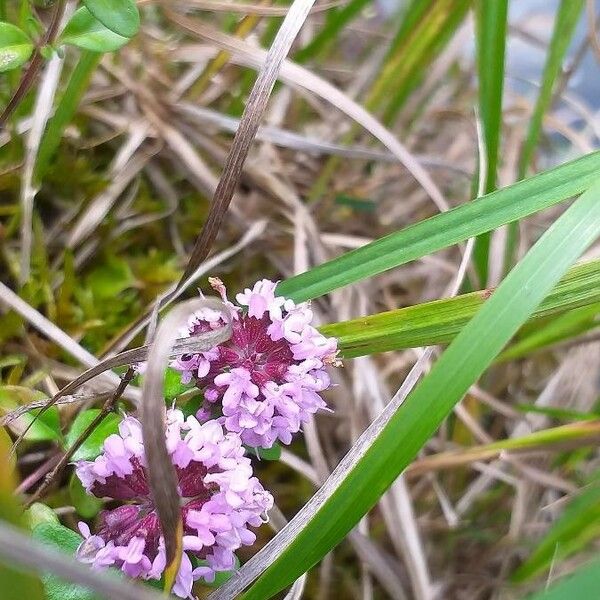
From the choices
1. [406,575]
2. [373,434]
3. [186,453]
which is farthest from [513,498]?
[186,453]

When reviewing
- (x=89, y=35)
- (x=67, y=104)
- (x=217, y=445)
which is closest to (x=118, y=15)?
(x=89, y=35)

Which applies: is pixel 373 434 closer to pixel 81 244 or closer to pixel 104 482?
pixel 104 482

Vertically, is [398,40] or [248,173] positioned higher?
[398,40]

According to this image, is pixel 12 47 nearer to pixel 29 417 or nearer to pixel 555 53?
pixel 29 417

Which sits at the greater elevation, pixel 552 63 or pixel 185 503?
pixel 552 63

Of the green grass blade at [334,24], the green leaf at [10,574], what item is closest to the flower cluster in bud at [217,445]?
the green leaf at [10,574]

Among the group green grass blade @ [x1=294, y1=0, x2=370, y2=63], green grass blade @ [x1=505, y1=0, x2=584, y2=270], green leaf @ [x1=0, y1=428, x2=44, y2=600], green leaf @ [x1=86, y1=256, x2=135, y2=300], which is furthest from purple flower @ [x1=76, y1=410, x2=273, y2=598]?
green grass blade @ [x1=294, y1=0, x2=370, y2=63]

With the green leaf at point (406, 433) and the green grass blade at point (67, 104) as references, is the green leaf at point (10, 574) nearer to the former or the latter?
the green leaf at point (406, 433)
